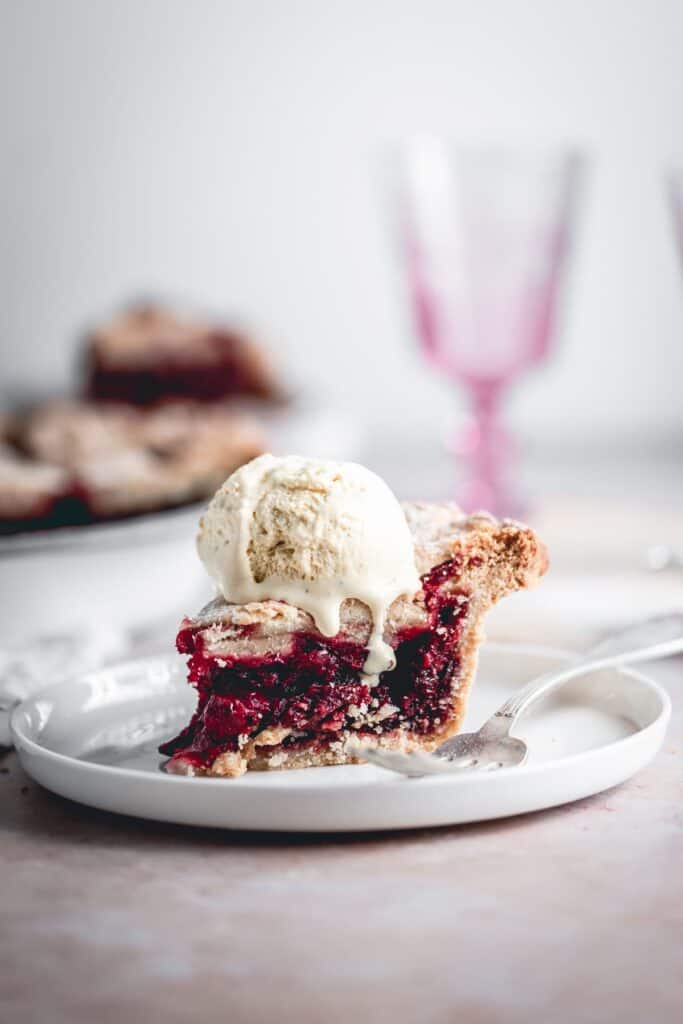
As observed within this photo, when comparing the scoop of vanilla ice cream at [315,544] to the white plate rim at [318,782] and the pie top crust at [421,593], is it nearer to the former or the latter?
the pie top crust at [421,593]

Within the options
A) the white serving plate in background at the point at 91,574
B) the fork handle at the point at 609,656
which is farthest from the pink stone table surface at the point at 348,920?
the white serving plate in background at the point at 91,574

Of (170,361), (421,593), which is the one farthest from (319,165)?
(421,593)

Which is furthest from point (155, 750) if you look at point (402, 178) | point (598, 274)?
point (598, 274)

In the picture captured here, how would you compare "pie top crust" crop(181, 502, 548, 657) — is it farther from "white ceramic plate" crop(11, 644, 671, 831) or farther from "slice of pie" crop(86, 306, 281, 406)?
"slice of pie" crop(86, 306, 281, 406)

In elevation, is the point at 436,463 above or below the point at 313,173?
below

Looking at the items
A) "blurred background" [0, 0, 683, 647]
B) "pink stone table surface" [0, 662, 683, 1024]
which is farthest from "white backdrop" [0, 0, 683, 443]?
"pink stone table surface" [0, 662, 683, 1024]

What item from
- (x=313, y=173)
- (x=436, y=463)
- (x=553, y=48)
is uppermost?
(x=553, y=48)

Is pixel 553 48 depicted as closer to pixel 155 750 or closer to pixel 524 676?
pixel 524 676

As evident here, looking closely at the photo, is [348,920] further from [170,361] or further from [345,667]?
[170,361]

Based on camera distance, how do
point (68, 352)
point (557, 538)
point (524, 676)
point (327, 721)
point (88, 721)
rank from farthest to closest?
point (68, 352)
point (557, 538)
point (524, 676)
point (88, 721)
point (327, 721)
